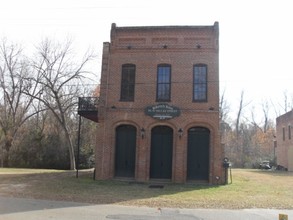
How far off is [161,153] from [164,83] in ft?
13.4

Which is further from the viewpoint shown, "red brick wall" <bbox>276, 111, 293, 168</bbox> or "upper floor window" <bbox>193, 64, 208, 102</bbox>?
"red brick wall" <bbox>276, 111, 293, 168</bbox>

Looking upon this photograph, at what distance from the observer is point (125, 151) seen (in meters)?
21.3

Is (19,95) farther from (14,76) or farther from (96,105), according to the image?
(96,105)

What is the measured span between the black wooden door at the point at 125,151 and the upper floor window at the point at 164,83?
2.52 m

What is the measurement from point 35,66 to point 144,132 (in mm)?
19631

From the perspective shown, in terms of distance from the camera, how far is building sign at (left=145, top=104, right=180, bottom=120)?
20.8 meters

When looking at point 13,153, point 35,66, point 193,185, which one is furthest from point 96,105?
point 13,153

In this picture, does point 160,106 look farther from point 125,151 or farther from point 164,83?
point 125,151

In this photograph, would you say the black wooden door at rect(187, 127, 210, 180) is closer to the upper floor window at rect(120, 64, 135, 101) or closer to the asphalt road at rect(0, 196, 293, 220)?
the upper floor window at rect(120, 64, 135, 101)

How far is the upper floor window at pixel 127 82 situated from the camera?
21562 mm

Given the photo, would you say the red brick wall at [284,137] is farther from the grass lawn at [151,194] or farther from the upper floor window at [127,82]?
the upper floor window at [127,82]

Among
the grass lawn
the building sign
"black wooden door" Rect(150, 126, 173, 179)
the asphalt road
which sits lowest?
the asphalt road

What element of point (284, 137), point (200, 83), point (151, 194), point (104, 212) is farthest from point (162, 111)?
point (284, 137)

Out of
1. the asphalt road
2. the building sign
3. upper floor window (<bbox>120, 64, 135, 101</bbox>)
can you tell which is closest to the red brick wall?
the building sign
